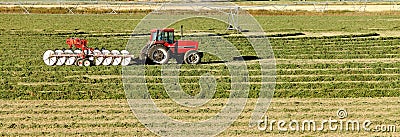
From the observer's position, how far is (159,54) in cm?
2072

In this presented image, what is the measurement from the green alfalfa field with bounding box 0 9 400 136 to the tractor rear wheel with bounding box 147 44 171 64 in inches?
9.5

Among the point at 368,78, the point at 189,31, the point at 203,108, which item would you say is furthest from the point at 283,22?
the point at 203,108

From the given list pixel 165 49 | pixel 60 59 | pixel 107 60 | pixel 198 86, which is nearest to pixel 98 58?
pixel 107 60

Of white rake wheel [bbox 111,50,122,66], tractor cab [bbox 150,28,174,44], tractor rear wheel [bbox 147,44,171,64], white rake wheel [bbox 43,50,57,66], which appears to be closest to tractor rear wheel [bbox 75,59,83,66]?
white rake wheel [bbox 43,50,57,66]

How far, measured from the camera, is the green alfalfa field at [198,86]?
13.9 m

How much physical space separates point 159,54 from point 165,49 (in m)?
0.26

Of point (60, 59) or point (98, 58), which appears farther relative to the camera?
point (60, 59)

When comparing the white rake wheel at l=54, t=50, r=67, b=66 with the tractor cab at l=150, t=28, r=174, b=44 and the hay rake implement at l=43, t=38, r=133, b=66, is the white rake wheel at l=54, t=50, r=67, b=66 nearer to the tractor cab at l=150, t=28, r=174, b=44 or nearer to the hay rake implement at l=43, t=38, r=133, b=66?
the hay rake implement at l=43, t=38, r=133, b=66

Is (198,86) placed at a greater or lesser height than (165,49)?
lesser

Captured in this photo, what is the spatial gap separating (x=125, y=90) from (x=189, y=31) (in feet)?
59.1

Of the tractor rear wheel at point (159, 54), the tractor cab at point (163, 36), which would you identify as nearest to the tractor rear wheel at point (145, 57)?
the tractor rear wheel at point (159, 54)

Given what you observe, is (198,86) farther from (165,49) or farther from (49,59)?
(49,59)

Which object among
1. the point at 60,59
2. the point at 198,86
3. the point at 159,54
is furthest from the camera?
the point at 60,59

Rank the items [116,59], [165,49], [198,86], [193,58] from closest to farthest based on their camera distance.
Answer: [198,86] < [165,49] < [116,59] < [193,58]
